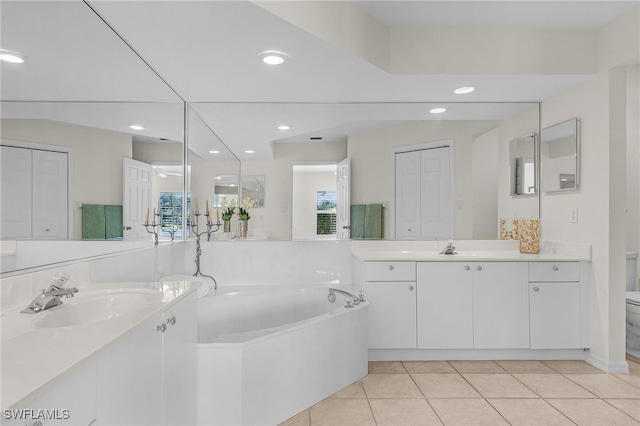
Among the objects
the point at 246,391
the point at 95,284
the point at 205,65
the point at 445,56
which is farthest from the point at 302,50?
the point at 246,391

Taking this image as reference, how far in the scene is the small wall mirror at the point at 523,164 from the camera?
331 centimetres

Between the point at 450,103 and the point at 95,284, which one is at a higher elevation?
the point at 450,103

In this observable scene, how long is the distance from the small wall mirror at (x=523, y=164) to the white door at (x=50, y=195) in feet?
11.5

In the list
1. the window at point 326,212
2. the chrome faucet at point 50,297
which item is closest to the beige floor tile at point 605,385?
the window at point 326,212

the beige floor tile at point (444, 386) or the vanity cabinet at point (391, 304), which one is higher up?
the vanity cabinet at point (391, 304)

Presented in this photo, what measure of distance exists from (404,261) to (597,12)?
87.4 inches

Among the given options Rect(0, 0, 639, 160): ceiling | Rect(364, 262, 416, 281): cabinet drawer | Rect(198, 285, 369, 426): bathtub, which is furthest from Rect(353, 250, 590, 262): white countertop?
Rect(0, 0, 639, 160): ceiling

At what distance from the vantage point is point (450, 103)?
3229 millimetres

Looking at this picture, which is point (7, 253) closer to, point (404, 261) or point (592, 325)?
point (404, 261)

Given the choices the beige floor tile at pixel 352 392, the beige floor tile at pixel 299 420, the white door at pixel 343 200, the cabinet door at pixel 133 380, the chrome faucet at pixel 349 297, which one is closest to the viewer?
the cabinet door at pixel 133 380

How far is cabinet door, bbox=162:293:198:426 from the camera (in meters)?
1.39

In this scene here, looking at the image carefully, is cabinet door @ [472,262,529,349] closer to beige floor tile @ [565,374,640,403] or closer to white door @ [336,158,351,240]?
beige floor tile @ [565,374,640,403]

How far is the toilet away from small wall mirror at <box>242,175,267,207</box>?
10.7 ft

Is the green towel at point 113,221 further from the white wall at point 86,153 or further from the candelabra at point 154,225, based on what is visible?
Answer: the candelabra at point 154,225
